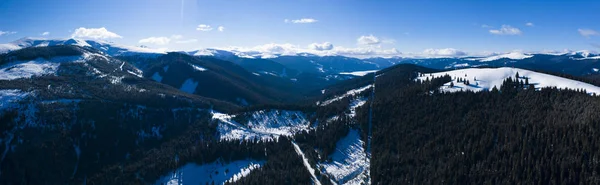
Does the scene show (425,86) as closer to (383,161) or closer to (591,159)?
(383,161)

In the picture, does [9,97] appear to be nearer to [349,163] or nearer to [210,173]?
[210,173]

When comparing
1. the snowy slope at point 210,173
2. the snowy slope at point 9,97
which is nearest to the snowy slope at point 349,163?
the snowy slope at point 210,173

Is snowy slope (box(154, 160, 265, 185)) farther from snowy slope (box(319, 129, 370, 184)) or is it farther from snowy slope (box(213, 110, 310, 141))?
snowy slope (box(319, 129, 370, 184))

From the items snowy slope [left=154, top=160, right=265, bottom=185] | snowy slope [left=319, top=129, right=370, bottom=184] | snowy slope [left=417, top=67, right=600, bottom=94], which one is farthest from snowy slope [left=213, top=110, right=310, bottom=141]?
snowy slope [left=417, top=67, right=600, bottom=94]

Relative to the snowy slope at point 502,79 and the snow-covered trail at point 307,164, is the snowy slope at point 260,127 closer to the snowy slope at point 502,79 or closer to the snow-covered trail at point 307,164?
the snow-covered trail at point 307,164

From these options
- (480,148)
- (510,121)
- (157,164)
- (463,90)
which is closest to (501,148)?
(480,148)
